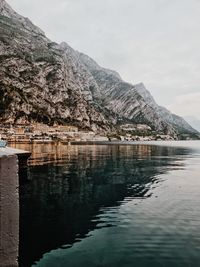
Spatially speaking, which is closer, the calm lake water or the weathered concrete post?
the weathered concrete post

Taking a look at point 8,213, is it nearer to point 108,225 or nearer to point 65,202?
point 108,225

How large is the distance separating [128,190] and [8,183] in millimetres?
36749

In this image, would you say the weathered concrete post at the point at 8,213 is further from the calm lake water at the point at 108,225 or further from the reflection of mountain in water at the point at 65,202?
the reflection of mountain in water at the point at 65,202

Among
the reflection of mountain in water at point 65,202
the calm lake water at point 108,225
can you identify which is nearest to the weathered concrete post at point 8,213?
the calm lake water at point 108,225

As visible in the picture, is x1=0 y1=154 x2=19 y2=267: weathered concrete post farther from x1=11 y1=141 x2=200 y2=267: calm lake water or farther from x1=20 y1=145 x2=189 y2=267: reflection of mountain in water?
x1=20 y1=145 x2=189 y2=267: reflection of mountain in water

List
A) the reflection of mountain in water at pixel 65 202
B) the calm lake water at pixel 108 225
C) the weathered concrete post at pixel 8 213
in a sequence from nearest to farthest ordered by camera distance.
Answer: the weathered concrete post at pixel 8 213
the calm lake water at pixel 108 225
the reflection of mountain in water at pixel 65 202

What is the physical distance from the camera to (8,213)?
1020 cm

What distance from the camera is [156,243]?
74.7 ft

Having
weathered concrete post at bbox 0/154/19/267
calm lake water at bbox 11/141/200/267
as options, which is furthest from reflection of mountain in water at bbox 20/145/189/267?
weathered concrete post at bbox 0/154/19/267

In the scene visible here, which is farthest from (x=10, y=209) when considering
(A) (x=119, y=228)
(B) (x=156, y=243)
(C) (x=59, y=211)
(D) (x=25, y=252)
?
(C) (x=59, y=211)

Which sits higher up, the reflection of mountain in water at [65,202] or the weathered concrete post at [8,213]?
the weathered concrete post at [8,213]

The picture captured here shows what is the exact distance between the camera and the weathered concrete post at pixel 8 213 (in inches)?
392

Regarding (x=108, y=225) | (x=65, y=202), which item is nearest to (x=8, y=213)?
(x=108, y=225)

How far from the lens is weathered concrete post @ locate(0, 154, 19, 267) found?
9969 mm
